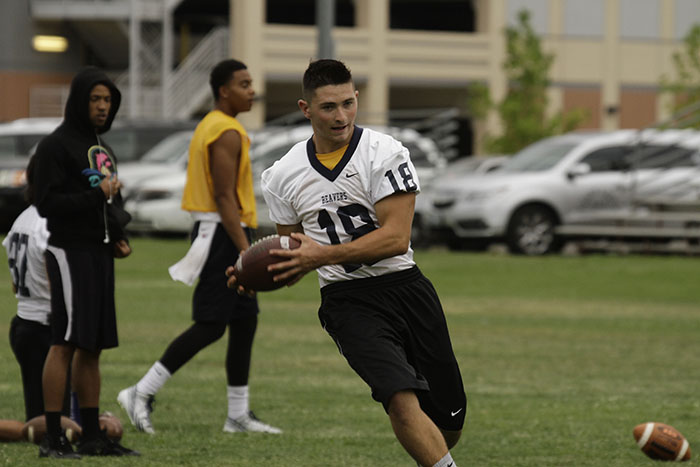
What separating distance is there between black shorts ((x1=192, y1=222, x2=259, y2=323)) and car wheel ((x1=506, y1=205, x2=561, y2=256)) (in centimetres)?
1459

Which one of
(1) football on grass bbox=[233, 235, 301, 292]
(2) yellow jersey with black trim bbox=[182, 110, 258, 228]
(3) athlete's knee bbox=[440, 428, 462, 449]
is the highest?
(2) yellow jersey with black trim bbox=[182, 110, 258, 228]

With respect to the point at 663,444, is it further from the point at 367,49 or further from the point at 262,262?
the point at 367,49

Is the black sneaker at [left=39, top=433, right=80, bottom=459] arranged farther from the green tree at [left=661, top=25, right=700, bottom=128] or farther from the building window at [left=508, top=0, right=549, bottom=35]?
the building window at [left=508, top=0, right=549, bottom=35]

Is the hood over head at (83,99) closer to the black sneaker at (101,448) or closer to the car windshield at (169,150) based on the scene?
the black sneaker at (101,448)

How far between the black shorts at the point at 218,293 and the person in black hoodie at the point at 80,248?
1.05m

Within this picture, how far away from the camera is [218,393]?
998 cm

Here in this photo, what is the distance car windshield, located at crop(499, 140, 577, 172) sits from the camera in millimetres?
23594

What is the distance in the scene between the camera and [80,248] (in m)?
7.39

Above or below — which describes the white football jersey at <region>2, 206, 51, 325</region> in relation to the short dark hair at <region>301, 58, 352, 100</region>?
below

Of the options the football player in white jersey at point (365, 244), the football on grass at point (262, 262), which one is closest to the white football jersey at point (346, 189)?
the football player in white jersey at point (365, 244)

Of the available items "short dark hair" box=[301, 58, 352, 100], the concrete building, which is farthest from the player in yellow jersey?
the concrete building

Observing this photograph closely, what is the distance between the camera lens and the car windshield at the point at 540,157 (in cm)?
2359

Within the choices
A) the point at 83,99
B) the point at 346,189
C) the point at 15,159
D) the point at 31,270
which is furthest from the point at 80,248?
the point at 15,159

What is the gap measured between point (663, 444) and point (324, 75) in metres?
2.93
